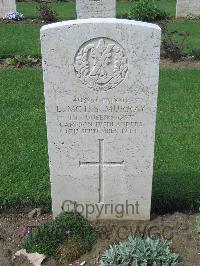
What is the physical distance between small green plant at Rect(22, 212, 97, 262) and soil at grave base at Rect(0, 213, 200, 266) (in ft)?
0.24

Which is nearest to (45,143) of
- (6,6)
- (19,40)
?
(19,40)

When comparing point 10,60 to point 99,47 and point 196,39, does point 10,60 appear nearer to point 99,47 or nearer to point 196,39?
point 196,39

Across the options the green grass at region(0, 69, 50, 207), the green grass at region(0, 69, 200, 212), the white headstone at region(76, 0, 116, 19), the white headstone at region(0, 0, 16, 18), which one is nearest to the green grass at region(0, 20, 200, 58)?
the white headstone at region(0, 0, 16, 18)

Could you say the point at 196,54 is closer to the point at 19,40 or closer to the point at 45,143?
the point at 19,40

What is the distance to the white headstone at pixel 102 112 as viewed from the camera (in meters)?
3.69

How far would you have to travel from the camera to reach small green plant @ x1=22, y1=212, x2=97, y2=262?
3939 millimetres

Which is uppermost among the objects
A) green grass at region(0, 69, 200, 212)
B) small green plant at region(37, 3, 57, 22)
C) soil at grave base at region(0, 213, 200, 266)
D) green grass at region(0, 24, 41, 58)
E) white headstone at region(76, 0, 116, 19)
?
white headstone at region(76, 0, 116, 19)

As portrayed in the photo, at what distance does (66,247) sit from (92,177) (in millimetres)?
701

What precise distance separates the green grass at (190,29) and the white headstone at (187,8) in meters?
0.73

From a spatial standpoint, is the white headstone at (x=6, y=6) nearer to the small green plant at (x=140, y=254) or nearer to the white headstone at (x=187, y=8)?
the white headstone at (x=187, y=8)

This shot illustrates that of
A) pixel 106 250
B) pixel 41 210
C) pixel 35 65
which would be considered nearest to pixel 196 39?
pixel 35 65

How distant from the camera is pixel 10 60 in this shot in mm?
9797

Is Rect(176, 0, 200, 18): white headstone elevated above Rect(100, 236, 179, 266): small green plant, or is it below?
above

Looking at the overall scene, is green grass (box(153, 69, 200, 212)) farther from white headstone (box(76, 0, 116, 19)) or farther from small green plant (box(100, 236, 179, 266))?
white headstone (box(76, 0, 116, 19))
